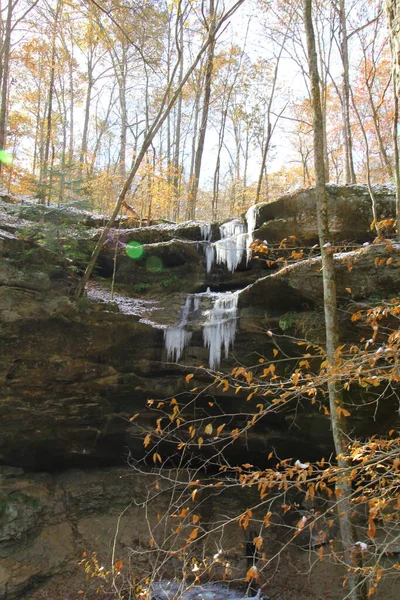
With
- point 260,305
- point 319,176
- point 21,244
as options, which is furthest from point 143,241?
point 319,176

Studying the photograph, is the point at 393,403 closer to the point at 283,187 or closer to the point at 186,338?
the point at 186,338

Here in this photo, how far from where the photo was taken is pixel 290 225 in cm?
868

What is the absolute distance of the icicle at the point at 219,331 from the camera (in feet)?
25.5

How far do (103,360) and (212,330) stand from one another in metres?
2.22

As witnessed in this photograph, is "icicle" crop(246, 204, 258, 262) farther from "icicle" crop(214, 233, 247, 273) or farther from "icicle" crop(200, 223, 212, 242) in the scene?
"icicle" crop(200, 223, 212, 242)

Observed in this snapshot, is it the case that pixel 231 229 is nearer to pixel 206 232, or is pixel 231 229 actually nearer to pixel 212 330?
pixel 206 232

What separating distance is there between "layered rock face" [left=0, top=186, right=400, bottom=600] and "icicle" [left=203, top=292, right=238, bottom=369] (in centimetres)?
10

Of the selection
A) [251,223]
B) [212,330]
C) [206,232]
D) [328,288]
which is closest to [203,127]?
[206,232]

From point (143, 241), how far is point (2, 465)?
5847mm

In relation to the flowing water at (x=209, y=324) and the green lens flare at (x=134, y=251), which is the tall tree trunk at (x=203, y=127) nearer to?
the green lens flare at (x=134, y=251)

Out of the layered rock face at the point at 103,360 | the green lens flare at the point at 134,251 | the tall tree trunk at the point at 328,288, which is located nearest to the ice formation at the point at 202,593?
the layered rock face at the point at 103,360

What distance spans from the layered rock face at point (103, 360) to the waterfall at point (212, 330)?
9 cm

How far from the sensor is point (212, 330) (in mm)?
7848

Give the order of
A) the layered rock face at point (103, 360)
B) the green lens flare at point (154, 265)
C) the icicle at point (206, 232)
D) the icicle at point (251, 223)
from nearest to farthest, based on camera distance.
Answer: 1. the layered rock face at point (103, 360)
2. the icicle at point (251, 223)
3. the green lens flare at point (154, 265)
4. the icicle at point (206, 232)
